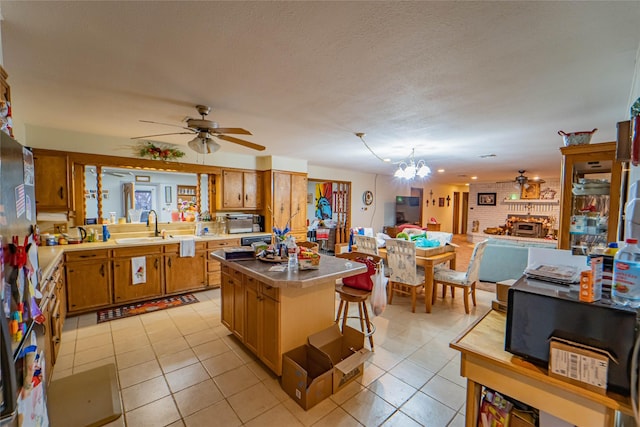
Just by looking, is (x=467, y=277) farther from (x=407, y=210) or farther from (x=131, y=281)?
(x=407, y=210)

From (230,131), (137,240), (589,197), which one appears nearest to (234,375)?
(230,131)

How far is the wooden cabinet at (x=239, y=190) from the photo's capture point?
15.6 ft

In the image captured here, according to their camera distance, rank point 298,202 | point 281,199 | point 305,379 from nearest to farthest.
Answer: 1. point 305,379
2. point 281,199
3. point 298,202

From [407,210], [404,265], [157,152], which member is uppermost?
[157,152]

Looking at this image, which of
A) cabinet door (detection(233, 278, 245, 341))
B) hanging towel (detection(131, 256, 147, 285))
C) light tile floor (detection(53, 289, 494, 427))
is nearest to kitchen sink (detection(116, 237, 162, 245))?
hanging towel (detection(131, 256, 147, 285))

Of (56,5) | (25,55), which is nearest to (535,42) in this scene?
(56,5)

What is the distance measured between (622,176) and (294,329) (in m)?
2.74

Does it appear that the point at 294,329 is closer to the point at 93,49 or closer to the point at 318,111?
the point at 318,111

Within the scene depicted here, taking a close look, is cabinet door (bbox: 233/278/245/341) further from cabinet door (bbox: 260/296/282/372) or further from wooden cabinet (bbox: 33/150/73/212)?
wooden cabinet (bbox: 33/150/73/212)

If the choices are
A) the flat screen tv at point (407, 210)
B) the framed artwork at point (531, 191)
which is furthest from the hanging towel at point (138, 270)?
the framed artwork at point (531, 191)

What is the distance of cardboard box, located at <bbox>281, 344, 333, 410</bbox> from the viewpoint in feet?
6.13

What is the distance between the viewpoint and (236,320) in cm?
268

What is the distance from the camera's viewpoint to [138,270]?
145 inches

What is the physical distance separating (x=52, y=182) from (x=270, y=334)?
3.48 metres
